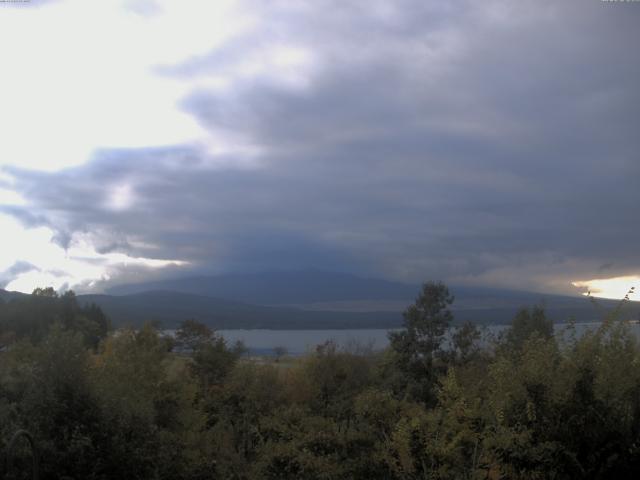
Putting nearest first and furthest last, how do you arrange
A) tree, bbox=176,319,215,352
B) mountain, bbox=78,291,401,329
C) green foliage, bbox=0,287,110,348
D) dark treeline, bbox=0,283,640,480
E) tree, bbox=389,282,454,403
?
dark treeline, bbox=0,283,640,480, tree, bbox=389,282,454,403, tree, bbox=176,319,215,352, green foliage, bbox=0,287,110,348, mountain, bbox=78,291,401,329

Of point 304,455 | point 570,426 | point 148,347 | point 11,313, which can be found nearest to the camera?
point 570,426

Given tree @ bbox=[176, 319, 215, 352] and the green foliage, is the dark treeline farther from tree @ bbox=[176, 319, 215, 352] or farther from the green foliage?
the green foliage

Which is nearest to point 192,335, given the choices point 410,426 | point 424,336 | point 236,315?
point 424,336

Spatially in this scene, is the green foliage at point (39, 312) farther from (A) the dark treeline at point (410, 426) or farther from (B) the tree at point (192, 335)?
(A) the dark treeline at point (410, 426)

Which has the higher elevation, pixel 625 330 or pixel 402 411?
pixel 625 330

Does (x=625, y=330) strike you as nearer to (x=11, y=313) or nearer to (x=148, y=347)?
(x=148, y=347)

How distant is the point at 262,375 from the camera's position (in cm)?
3459

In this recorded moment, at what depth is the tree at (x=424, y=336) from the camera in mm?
33281

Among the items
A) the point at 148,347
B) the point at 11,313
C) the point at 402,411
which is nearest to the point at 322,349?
the point at 148,347

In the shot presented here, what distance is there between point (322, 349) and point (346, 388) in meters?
6.59

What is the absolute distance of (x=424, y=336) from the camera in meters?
34.2

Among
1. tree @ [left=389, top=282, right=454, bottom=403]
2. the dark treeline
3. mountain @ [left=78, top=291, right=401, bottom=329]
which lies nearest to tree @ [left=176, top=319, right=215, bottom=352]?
tree @ [left=389, top=282, right=454, bottom=403]

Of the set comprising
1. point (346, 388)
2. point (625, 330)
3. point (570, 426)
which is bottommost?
point (346, 388)

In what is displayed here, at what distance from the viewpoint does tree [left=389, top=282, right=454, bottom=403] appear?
109ft
